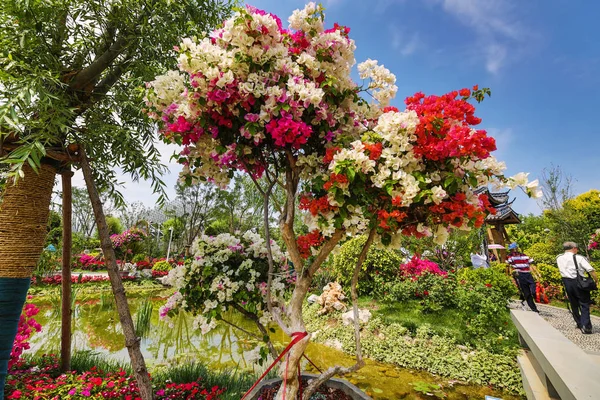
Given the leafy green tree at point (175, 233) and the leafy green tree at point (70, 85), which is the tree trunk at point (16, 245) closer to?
the leafy green tree at point (70, 85)

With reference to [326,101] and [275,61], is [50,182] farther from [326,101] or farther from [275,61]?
[326,101]

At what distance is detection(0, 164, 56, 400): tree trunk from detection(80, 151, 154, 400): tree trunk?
0.36 meters

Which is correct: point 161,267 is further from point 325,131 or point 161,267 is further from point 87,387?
point 325,131

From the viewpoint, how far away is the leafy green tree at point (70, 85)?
82.8 inches

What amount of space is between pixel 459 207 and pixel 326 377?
1409 millimetres

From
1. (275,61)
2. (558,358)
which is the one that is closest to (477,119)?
(275,61)

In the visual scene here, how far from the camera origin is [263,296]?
2547 mm

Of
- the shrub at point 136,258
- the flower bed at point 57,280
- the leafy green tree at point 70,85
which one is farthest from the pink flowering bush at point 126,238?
the leafy green tree at point 70,85

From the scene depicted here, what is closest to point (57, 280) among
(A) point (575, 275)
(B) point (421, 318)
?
(B) point (421, 318)

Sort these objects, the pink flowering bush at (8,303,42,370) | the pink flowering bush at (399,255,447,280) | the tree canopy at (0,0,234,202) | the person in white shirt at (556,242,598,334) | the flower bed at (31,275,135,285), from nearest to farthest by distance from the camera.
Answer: the tree canopy at (0,0,234,202), the pink flowering bush at (8,303,42,370), the person in white shirt at (556,242,598,334), the pink flowering bush at (399,255,447,280), the flower bed at (31,275,135,285)

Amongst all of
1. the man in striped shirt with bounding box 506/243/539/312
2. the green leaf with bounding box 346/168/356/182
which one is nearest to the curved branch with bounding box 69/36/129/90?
the green leaf with bounding box 346/168/356/182

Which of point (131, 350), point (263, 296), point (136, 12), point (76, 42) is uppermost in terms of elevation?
point (136, 12)

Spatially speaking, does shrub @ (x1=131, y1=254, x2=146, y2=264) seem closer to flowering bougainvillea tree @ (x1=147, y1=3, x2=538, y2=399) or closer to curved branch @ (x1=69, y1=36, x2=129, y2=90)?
curved branch @ (x1=69, y1=36, x2=129, y2=90)

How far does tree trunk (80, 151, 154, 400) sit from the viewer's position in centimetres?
245
